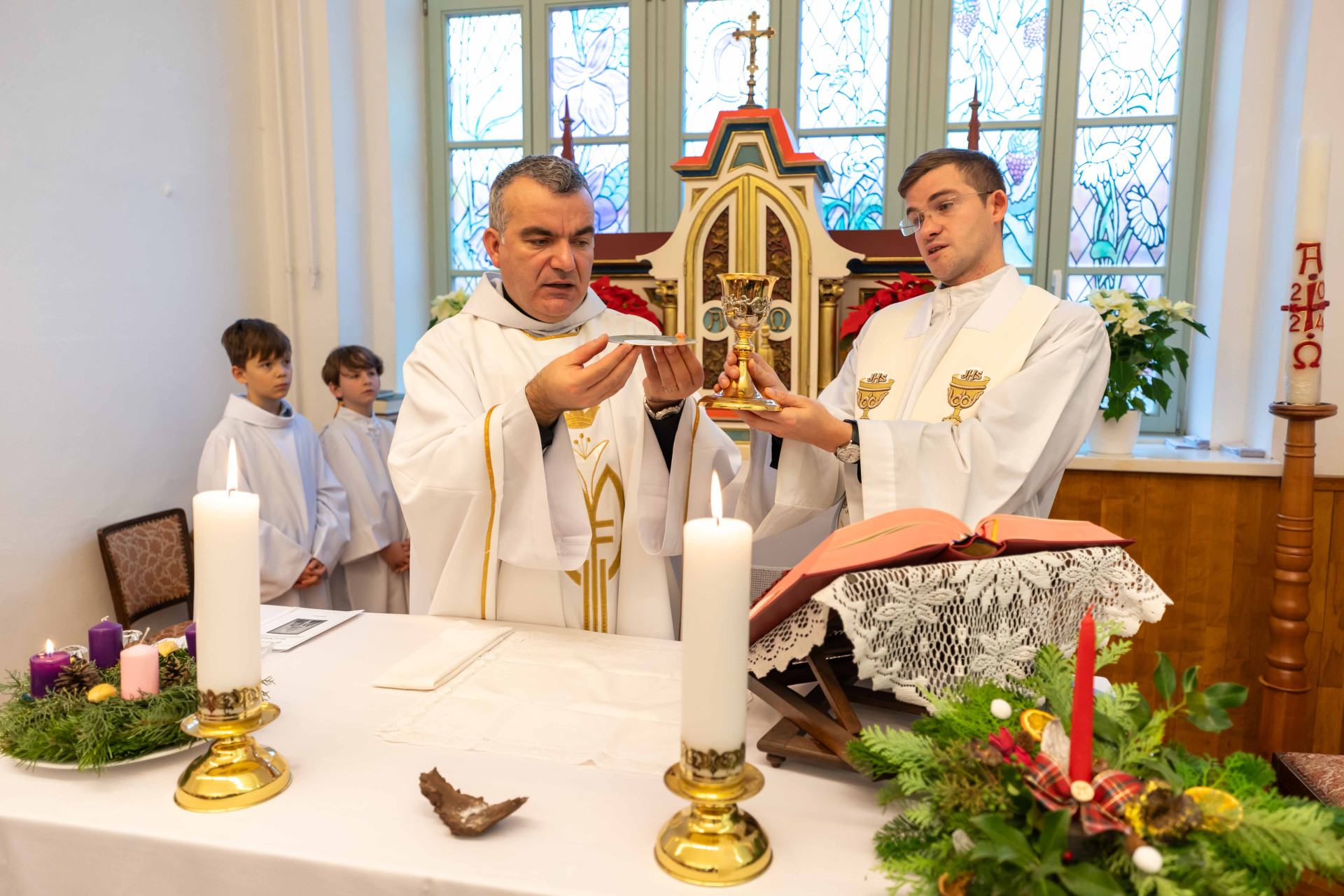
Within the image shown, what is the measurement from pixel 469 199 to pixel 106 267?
2.16m

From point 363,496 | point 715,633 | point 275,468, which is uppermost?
point 715,633

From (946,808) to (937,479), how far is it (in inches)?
52.0

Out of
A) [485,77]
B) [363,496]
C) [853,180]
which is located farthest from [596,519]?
[485,77]

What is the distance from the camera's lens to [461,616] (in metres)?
2.23

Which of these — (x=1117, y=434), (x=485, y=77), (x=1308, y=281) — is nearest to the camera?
(x=1308, y=281)

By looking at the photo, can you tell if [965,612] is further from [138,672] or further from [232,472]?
[138,672]

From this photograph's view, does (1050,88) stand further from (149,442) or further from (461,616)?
(149,442)

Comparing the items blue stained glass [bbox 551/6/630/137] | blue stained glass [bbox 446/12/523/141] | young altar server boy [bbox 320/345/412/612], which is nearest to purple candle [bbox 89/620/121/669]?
young altar server boy [bbox 320/345/412/612]

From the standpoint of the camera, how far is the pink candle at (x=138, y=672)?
1456 millimetres

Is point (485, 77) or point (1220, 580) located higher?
point (485, 77)

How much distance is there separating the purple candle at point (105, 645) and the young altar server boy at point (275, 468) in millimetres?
2194

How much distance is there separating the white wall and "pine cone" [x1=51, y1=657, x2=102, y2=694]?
2.47 metres

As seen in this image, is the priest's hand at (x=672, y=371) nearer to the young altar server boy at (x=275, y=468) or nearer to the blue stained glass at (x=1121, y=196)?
the young altar server boy at (x=275, y=468)

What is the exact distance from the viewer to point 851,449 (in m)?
2.16
